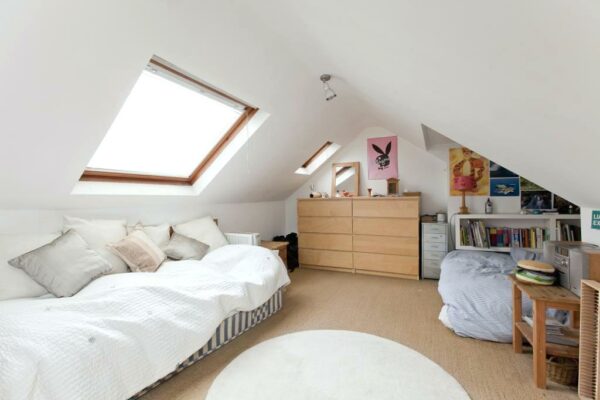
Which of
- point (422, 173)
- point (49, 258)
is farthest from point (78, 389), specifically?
point (422, 173)

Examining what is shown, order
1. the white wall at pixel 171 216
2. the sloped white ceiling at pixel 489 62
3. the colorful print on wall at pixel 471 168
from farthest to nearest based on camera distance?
the colorful print on wall at pixel 471 168 → the white wall at pixel 171 216 → the sloped white ceiling at pixel 489 62

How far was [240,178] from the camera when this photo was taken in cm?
351

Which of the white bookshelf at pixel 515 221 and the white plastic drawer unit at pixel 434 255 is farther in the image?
the white plastic drawer unit at pixel 434 255

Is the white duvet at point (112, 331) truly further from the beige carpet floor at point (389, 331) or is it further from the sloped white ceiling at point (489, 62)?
the sloped white ceiling at point (489, 62)

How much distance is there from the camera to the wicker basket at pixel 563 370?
161 centimetres

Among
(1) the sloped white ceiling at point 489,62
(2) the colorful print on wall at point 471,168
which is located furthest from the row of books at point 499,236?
(1) the sloped white ceiling at point 489,62

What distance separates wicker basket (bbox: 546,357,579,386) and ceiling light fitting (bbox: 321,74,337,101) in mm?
2604

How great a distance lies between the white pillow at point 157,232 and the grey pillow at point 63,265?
2.02 feet

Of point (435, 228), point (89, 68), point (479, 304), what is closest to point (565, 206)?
point (435, 228)

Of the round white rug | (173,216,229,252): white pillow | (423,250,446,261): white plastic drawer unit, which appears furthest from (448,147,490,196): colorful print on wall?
(173,216,229,252): white pillow

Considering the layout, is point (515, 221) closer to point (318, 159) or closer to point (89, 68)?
point (318, 159)

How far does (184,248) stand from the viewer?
108 inches

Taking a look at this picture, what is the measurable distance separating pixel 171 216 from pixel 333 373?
2323mm

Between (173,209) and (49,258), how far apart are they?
52.9 inches
